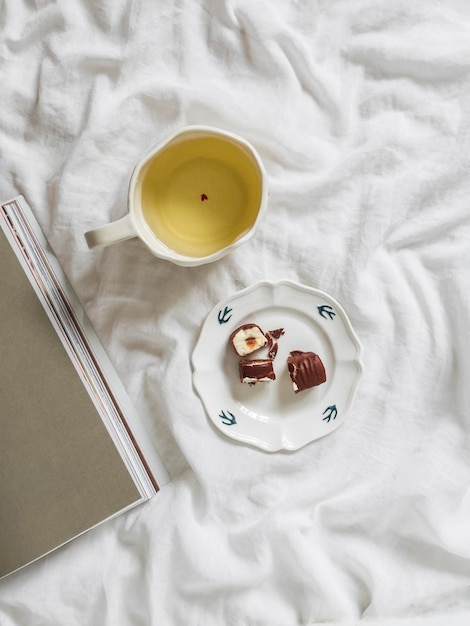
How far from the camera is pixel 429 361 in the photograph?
0.92m

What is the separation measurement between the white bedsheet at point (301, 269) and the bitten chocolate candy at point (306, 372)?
72 mm

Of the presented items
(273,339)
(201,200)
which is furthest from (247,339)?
(201,200)

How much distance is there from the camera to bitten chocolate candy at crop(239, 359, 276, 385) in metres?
0.90

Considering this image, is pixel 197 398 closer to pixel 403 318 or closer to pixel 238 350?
pixel 238 350

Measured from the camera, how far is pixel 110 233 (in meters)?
0.83

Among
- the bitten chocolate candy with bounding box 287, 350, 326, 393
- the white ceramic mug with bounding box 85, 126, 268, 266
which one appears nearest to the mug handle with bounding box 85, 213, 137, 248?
the white ceramic mug with bounding box 85, 126, 268, 266

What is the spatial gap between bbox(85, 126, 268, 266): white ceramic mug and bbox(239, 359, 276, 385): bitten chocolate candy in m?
0.16

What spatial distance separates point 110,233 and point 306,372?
32 cm

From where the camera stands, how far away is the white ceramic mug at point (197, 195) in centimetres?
86

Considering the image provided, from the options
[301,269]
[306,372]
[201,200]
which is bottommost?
[306,372]

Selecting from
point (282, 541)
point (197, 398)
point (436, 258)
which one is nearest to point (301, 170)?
point (436, 258)

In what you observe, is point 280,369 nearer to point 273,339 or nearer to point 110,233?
point 273,339

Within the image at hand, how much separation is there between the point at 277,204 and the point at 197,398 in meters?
0.29

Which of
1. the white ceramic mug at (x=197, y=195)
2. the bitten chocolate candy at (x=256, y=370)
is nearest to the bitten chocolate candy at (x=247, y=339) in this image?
the bitten chocolate candy at (x=256, y=370)
